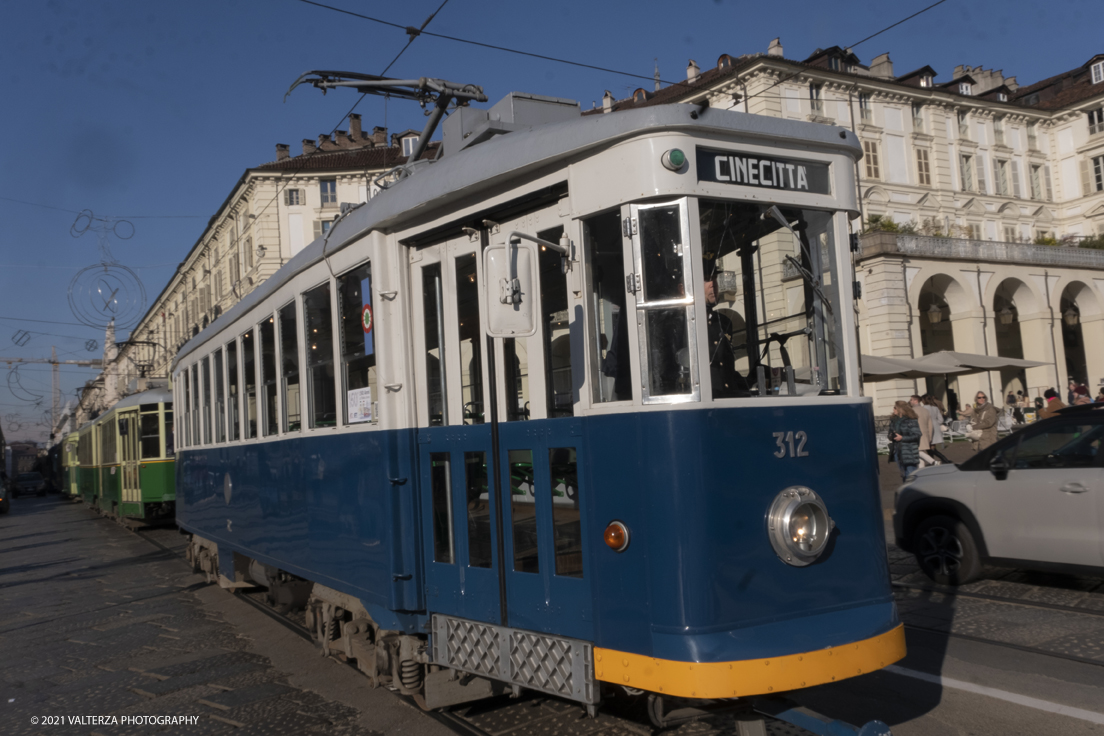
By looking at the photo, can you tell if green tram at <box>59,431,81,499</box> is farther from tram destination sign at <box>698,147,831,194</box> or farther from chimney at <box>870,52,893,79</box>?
chimney at <box>870,52,893,79</box>

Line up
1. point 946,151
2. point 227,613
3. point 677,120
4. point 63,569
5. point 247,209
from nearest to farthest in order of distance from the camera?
point 677,120 → point 227,613 → point 63,569 → point 946,151 → point 247,209

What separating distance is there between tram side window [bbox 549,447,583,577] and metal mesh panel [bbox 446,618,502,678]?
564mm

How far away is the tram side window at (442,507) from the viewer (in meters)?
5.02

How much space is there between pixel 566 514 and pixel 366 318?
1847 millimetres

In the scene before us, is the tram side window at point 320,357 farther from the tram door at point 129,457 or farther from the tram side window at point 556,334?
the tram door at point 129,457

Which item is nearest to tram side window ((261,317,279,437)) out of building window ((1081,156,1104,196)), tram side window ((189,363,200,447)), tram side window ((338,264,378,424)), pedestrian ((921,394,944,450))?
tram side window ((338,264,378,424))

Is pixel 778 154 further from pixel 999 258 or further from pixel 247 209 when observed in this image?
pixel 247 209

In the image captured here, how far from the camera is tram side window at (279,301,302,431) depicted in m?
6.82

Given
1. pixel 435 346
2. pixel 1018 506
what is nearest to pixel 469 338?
pixel 435 346

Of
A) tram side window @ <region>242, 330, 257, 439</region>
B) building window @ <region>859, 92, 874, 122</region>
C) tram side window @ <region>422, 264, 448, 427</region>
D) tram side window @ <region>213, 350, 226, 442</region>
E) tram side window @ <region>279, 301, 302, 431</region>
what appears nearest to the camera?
tram side window @ <region>422, 264, 448, 427</region>

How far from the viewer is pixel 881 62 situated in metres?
48.5

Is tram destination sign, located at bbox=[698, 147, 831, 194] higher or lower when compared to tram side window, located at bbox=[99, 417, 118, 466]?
higher

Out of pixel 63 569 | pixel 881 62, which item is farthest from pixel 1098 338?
pixel 63 569

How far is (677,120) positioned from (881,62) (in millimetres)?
49360
